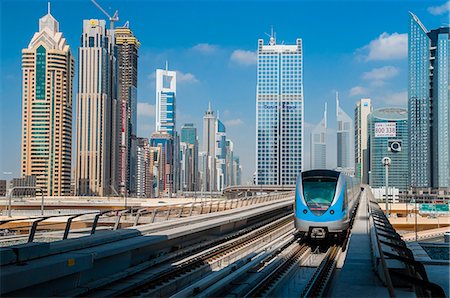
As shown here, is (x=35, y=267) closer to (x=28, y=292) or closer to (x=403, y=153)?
(x=28, y=292)

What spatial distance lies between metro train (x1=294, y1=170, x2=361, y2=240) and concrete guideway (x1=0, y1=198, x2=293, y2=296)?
416 cm

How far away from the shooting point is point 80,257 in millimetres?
12133

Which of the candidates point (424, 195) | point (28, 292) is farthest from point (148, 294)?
point (424, 195)

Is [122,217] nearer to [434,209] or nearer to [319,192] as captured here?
[319,192]

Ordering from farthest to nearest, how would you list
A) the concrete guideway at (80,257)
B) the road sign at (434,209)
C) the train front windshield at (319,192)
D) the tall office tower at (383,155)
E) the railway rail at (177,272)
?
the tall office tower at (383,155) → the road sign at (434,209) → the train front windshield at (319,192) → the railway rail at (177,272) → the concrete guideway at (80,257)

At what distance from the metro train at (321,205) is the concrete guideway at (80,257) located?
416cm

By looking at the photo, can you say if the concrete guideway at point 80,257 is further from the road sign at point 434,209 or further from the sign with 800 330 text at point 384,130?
the sign with 800 330 text at point 384,130

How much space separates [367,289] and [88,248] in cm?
706

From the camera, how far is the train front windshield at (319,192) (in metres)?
21.2

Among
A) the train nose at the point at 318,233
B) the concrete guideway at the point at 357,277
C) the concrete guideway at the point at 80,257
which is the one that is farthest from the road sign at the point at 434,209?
the concrete guideway at the point at 357,277

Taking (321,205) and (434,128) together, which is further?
(434,128)

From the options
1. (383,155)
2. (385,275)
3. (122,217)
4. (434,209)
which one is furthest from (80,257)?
(383,155)

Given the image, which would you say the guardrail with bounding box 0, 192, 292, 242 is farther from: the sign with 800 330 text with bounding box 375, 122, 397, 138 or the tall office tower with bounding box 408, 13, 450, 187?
the tall office tower with bounding box 408, 13, 450, 187

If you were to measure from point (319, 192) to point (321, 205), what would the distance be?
0.55 m
